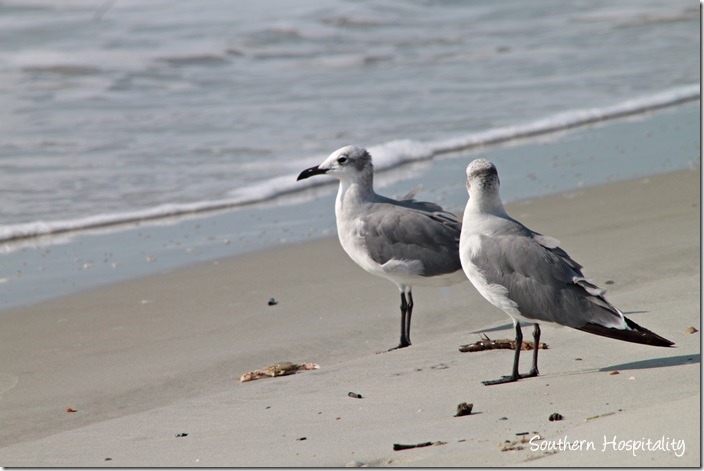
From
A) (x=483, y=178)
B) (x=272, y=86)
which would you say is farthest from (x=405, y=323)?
(x=272, y=86)

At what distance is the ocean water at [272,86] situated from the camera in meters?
10.7

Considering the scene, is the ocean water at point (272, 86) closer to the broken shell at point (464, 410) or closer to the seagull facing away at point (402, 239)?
the seagull facing away at point (402, 239)

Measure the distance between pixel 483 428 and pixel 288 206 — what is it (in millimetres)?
5810

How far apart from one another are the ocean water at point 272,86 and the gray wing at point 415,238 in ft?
12.0

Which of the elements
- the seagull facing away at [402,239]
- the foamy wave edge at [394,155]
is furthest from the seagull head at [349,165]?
the foamy wave edge at [394,155]

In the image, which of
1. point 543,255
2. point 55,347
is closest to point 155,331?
point 55,347

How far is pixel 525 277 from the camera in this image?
16.3 ft

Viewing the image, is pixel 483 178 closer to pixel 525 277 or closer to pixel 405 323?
pixel 525 277

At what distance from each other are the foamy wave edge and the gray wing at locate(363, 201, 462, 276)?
3.60 meters

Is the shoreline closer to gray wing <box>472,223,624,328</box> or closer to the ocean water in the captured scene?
the ocean water

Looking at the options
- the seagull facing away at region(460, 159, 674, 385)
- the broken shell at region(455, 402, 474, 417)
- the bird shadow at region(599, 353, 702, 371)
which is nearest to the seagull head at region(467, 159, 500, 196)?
the seagull facing away at region(460, 159, 674, 385)

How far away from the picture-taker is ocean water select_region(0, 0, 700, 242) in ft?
35.0

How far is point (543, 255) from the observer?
4984 mm

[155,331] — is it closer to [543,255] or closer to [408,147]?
[543,255]
